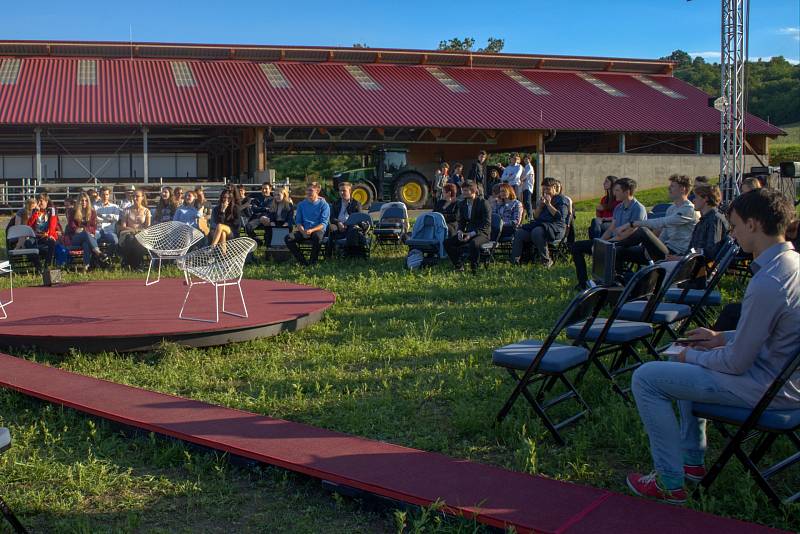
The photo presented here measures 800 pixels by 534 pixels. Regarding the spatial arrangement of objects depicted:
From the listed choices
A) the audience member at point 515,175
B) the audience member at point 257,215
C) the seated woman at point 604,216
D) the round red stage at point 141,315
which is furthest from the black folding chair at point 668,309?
the audience member at point 515,175

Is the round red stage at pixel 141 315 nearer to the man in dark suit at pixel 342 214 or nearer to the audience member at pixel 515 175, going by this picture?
the man in dark suit at pixel 342 214

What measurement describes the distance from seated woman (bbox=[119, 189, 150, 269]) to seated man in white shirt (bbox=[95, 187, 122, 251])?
0.20m

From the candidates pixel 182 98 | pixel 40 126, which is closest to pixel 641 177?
pixel 182 98

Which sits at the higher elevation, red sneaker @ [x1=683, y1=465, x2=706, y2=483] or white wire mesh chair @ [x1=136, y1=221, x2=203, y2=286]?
white wire mesh chair @ [x1=136, y1=221, x2=203, y2=286]

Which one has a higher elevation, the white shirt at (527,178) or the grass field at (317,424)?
the white shirt at (527,178)

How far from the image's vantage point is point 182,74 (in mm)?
27469

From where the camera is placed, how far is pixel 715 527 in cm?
350

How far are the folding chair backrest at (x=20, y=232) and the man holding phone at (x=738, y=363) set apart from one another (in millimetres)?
11018

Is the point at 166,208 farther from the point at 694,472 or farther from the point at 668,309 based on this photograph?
the point at 694,472

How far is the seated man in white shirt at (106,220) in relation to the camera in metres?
13.4

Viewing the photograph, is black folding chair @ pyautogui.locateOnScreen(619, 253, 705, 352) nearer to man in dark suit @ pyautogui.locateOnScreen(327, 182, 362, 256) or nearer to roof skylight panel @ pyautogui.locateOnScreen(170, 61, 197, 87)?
man in dark suit @ pyautogui.locateOnScreen(327, 182, 362, 256)

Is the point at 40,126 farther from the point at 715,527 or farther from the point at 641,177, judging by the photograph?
the point at 715,527

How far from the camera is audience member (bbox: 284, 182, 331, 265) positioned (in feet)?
42.6

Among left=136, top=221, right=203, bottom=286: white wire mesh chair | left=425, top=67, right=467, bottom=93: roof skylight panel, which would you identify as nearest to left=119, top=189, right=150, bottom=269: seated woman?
left=136, top=221, right=203, bottom=286: white wire mesh chair
